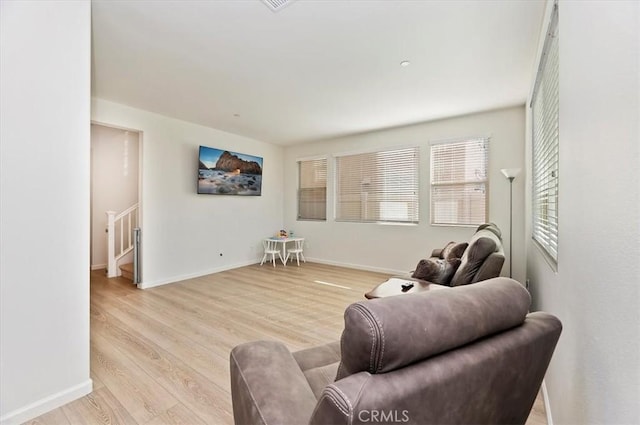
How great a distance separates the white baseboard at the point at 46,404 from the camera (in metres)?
1.57

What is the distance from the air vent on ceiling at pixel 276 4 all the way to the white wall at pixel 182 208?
306 cm

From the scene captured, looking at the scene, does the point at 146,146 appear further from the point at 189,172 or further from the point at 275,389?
the point at 275,389

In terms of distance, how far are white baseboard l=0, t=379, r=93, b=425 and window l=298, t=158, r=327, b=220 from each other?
4691mm

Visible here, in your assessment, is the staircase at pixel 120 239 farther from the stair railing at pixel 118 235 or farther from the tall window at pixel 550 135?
the tall window at pixel 550 135

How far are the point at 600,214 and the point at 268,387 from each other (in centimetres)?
113

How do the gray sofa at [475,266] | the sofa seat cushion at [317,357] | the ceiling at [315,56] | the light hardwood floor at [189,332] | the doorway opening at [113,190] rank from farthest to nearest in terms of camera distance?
the doorway opening at [113,190] → the gray sofa at [475,266] → the ceiling at [315,56] → the light hardwood floor at [189,332] → the sofa seat cushion at [317,357]

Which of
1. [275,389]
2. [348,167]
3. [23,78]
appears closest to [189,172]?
[348,167]

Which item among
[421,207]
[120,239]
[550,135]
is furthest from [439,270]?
[120,239]

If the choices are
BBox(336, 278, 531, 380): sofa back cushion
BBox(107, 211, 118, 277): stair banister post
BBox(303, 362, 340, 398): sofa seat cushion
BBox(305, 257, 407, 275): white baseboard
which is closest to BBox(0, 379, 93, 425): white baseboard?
BBox(303, 362, 340, 398): sofa seat cushion

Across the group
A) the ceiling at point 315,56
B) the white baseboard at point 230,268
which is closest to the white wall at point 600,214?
the ceiling at point 315,56

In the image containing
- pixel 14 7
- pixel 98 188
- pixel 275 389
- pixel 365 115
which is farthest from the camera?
pixel 98 188

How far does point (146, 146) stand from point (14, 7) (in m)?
2.88

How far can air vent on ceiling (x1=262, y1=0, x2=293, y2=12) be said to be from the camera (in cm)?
197

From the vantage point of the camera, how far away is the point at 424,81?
3.18 m
